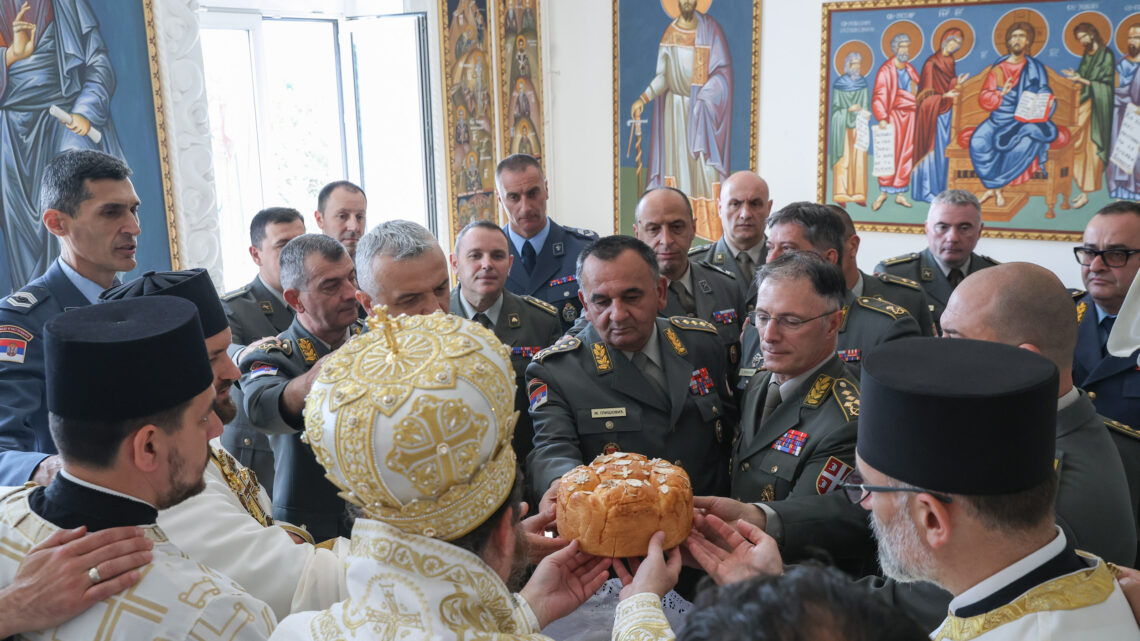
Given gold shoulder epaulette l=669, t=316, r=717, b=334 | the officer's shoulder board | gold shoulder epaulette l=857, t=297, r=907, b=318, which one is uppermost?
the officer's shoulder board

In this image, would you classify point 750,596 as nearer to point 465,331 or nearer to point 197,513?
point 465,331

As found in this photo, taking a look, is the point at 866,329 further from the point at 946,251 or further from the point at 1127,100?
the point at 1127,100

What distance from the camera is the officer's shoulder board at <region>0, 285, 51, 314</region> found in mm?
3395

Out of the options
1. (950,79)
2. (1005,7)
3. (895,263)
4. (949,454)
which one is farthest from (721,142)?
(949,454)

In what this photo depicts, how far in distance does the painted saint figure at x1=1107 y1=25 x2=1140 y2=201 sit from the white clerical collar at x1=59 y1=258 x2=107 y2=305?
26.7 ft

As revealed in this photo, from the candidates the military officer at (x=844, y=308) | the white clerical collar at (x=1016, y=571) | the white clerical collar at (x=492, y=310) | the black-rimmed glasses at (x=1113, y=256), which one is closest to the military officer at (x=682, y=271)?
the military officer at (x=844, y=308)

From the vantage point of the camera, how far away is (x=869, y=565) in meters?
3.05

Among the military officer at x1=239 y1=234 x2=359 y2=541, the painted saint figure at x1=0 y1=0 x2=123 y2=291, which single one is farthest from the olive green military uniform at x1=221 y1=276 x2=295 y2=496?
the painted saint figure at x1=0 y1=0 x2=123 y2=291

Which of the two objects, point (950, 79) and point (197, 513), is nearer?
point (197, 513)

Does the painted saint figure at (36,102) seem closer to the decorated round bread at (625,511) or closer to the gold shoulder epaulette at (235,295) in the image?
the gold shoulder epaulette at (235,295)

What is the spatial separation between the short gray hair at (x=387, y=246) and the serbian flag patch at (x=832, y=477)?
180 cm

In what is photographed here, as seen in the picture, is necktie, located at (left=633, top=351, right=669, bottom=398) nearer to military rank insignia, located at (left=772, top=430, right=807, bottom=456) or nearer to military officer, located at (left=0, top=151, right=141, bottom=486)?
military rank insignia, located at (left=772, top=430, right=807, bottom=456)

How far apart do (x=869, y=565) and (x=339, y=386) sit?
222 cm

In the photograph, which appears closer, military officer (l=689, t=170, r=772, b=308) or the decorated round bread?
the decorated round bread
